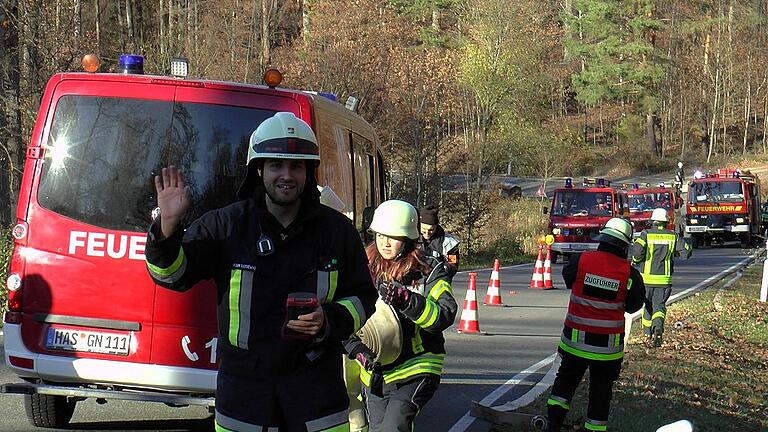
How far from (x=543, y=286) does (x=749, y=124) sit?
6073cm

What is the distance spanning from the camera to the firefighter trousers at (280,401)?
12.4ft

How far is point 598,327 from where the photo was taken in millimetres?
8000

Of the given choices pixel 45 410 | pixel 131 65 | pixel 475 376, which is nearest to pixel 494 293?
pixel 475 376

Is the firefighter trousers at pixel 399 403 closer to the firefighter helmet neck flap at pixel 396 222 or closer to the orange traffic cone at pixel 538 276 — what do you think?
the firefighter helmet neck flap at pixel 396 222

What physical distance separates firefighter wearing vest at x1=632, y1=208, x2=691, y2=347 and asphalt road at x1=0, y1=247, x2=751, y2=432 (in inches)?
49.4

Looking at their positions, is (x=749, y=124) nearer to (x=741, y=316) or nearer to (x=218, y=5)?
(x=218, y=5)

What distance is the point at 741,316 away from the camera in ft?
57.3

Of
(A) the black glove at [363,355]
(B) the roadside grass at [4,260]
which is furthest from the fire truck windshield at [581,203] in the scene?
(A) the black glove at [363,355]

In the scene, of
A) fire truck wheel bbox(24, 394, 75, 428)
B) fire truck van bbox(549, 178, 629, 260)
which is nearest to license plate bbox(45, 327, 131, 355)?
fire truck wheel bbox(24, 394, 75, 428)

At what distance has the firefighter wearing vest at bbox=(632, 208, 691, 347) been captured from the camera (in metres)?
13.6

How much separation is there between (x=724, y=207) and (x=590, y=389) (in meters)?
36.2

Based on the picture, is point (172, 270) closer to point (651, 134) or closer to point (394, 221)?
point (394, 221)

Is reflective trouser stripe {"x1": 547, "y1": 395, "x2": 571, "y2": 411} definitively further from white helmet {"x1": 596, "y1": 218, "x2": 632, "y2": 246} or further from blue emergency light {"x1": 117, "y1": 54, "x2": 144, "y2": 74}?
blue emergency light {"x1": 117, "y1": 54, "x2": 144, "y2": 74}

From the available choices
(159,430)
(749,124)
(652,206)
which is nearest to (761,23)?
(749,124)
